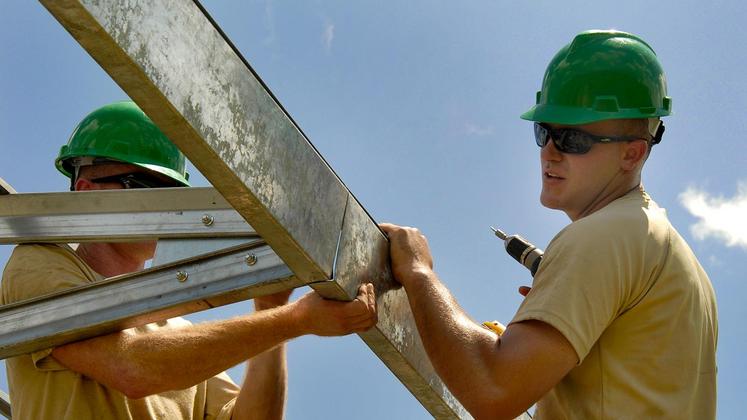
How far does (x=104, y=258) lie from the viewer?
13.9 ft

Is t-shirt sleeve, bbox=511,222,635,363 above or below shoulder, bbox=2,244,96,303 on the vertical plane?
below

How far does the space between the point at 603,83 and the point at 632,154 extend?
10.0 inches

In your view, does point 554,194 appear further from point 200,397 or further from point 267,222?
point 200,397

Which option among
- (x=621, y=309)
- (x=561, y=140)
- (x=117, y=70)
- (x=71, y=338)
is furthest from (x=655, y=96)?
(x=71, y=338)

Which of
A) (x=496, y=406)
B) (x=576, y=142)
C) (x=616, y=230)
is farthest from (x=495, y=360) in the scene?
(x=576, y=142)

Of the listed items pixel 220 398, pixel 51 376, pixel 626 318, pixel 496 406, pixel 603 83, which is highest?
pixel 603 83

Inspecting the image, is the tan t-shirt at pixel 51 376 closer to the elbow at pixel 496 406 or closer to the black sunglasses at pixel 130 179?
the black sunglasses at pixel 130 179

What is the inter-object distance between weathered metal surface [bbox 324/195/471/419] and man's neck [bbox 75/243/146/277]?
1404 mm

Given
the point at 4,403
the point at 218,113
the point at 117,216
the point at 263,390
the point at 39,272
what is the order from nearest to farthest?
the point at 218,113 → the point at 117,216 → the point at 39,272 → the point at 263,390 → the point at 4,403

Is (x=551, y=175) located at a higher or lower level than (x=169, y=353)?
higher

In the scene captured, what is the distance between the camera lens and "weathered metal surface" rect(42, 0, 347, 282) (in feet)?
6.97

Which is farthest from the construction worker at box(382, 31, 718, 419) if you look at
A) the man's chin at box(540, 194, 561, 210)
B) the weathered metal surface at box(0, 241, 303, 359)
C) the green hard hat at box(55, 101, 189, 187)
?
the green hard hat at box(55, 101, 189, 187)

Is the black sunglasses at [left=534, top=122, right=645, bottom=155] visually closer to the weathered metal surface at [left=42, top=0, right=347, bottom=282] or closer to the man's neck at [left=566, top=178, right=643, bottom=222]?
the man's neck at [left=566, top=178, right=643, bottom=222]

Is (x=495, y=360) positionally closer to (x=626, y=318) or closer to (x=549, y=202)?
(x=626, y=318)
